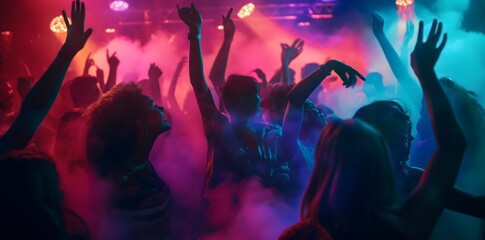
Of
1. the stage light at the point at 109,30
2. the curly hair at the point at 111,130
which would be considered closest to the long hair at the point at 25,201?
the curly hair at the point at 111,130

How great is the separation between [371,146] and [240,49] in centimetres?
1026

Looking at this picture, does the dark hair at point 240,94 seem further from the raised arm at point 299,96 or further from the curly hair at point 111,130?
the curly hair at point 111,130

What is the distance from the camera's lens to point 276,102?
10.4ft

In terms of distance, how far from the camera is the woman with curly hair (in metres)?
2.21

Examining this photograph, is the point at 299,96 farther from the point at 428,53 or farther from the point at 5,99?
the point at 5,99

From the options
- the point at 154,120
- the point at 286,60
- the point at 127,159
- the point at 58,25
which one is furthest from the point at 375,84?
the point at 58,25

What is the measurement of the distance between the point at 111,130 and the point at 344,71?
1.53m

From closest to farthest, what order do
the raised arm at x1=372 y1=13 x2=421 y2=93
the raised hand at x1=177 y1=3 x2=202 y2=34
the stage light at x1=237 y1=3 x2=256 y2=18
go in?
the raised hand at x1=177 y1=3 x2=202 y2=34
the raised arm at x1=372 y1=13 x2=421 y2=93
the stage light at x1=237 y1=3 x2=256 y2=18

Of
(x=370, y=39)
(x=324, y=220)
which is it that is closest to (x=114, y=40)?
(x=370, y=39)

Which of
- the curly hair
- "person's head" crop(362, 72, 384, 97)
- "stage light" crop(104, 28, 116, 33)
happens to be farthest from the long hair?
"stage light" crop(104, 28, 116, 33)

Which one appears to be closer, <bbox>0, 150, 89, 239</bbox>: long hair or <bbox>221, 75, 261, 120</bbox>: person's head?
<bbox>0, 150, 89, 239</bbox>: long hair

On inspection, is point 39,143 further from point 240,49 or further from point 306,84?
point 240,49

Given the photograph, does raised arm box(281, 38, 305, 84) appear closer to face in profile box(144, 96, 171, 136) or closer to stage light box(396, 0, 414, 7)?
face in profile box(144, 96, 171, 136)

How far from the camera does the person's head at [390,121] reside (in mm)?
2152
